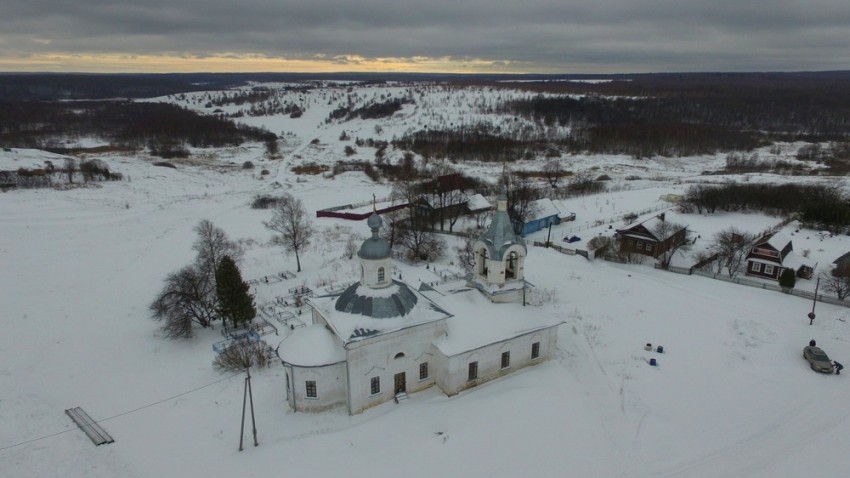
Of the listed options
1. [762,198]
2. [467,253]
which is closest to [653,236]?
[467,253]

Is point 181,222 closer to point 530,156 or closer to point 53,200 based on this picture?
point 53,200

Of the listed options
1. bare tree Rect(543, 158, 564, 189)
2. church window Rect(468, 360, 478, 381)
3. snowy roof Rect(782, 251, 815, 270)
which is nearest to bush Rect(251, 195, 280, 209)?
bare tree Rect(543, 158, 564, 189)

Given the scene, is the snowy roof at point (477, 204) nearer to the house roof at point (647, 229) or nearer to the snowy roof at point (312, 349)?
the house roof at point (647, 229)

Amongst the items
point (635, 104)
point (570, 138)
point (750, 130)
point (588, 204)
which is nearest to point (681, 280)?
point (588, 204)

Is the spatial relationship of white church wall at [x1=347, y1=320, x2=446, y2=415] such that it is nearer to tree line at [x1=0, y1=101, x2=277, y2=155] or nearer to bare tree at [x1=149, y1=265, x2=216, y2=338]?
bare tree at [x1=149, y1=265, x2=216, y2=338]

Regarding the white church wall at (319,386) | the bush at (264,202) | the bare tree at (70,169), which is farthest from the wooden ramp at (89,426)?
the bare tree at (70,169)

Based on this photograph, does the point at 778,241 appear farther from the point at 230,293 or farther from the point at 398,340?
the point at 230,293
